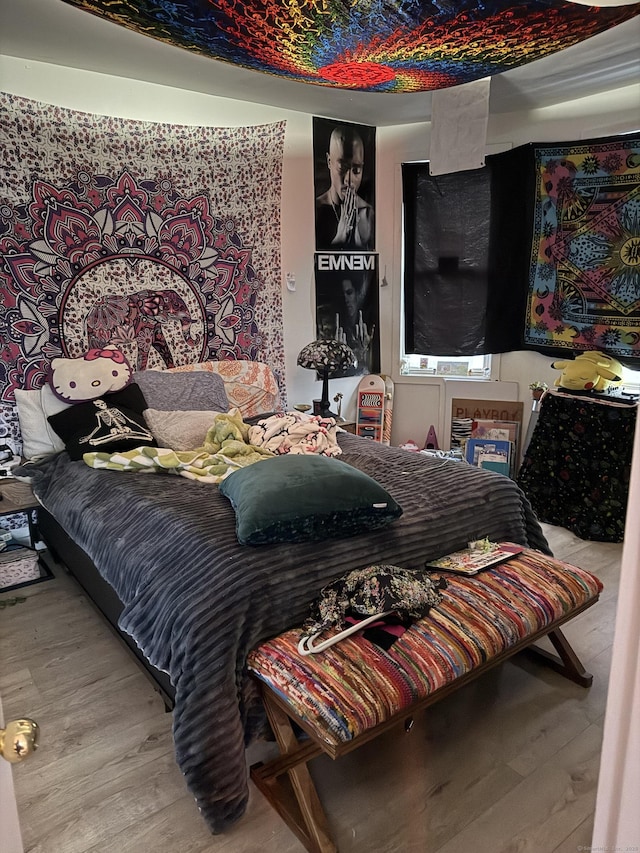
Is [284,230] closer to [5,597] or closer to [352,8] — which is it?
[352,8]

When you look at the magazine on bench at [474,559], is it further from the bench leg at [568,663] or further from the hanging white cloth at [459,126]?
the hanging white cloth at [459,126]

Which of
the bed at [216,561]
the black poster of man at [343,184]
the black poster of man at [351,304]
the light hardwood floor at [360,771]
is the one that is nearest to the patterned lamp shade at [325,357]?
the black poster of man at [351,304]

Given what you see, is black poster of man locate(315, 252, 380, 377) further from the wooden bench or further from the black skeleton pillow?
the wooden bench

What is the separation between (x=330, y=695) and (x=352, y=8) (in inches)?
65.4

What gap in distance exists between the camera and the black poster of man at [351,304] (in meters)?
3.87

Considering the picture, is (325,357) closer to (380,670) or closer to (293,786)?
(380,670)

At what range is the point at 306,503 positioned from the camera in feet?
5.81

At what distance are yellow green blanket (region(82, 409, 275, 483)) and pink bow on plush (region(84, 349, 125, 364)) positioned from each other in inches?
21.4

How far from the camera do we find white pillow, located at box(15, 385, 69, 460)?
276 centimetres

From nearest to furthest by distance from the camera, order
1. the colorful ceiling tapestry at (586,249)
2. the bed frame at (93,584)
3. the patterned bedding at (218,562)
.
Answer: the patterned bedding at (218,562) < the colorful ceiling tapestry at (586,249) < the bed frame at (93,584)

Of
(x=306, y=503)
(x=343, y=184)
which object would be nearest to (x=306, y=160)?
(x=343, y=184)

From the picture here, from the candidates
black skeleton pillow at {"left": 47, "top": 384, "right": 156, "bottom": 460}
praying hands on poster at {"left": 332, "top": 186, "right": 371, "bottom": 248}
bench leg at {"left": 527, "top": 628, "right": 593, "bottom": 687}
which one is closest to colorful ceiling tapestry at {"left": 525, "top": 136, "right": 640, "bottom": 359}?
bench leg at {"left": 527, "top": 628, "right": 593, "bottom": 687}

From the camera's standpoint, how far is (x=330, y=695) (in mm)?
1377

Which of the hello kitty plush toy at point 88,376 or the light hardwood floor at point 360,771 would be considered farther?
the hello kitty plush toy at point 88,376
